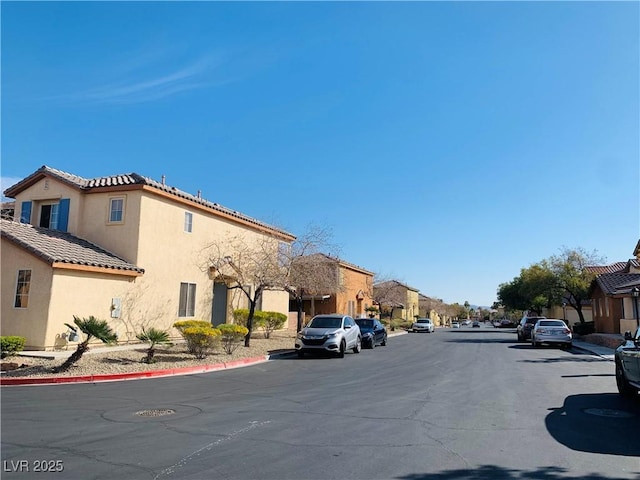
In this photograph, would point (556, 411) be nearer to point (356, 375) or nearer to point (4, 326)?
point (356, 375)

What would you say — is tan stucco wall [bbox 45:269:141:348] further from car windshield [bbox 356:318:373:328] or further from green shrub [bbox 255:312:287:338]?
car windshield [bbox 356:318:373:328]

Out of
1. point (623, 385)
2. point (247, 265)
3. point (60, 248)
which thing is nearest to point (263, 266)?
point (247, 265)

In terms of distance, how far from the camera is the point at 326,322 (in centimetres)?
2088

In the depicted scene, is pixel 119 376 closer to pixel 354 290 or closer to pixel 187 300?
pixel 187 300

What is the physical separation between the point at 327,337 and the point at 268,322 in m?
7.91

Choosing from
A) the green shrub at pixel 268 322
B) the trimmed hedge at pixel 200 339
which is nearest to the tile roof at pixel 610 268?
the green shrub at pixel 268 322

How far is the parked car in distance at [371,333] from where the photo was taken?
25047 mm

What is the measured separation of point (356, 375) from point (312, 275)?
14.4 meters

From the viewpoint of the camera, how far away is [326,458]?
5.96 metres

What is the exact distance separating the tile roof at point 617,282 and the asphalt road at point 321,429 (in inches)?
763

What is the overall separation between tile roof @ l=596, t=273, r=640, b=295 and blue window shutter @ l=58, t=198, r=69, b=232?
2974cm

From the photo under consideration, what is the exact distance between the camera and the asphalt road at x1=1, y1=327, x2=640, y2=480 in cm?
561

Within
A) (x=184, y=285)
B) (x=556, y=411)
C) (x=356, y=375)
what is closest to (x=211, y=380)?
(x=356, y=375)

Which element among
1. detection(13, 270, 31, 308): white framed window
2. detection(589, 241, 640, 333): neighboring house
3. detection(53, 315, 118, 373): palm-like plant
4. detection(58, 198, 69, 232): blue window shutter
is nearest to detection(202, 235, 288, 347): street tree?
detection(58, 198, 69, 232): blue window shutter
